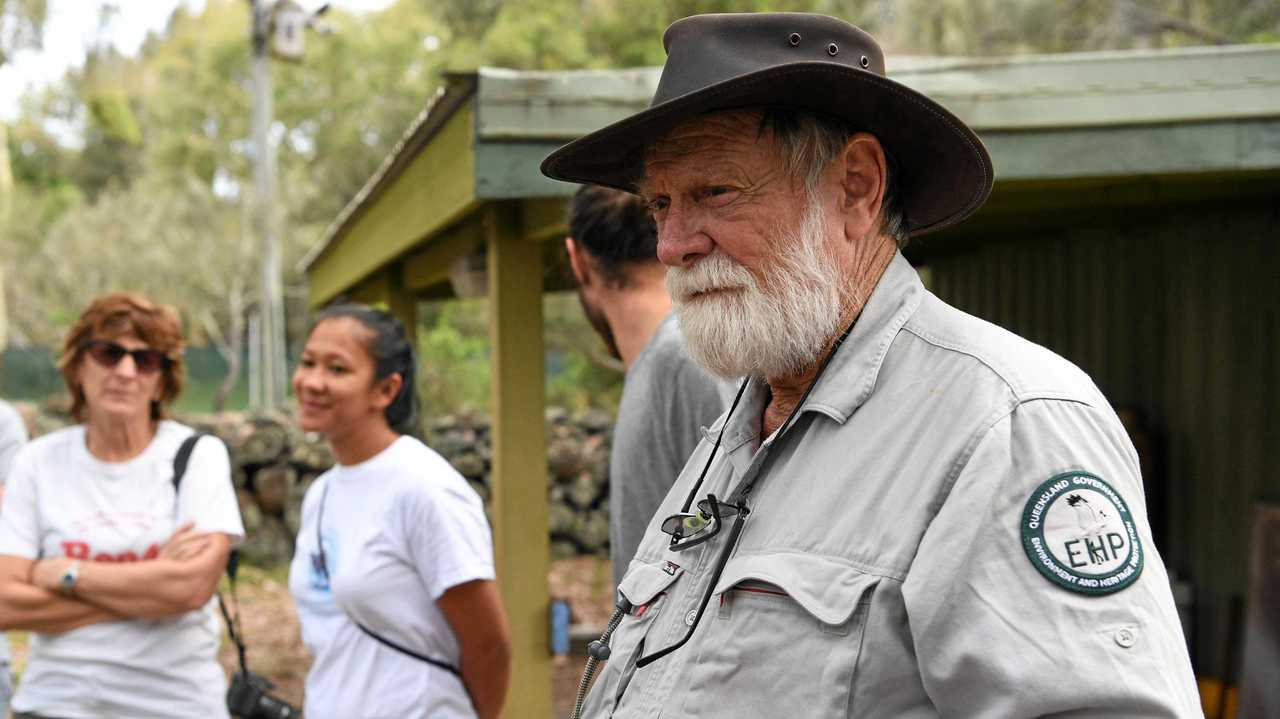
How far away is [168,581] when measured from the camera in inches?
136

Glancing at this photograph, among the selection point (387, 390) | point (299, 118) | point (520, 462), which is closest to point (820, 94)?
point (387, 390)

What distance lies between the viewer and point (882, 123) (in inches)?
69.5

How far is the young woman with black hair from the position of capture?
121 inches

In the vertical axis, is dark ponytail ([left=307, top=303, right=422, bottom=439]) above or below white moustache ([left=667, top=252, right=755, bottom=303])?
below

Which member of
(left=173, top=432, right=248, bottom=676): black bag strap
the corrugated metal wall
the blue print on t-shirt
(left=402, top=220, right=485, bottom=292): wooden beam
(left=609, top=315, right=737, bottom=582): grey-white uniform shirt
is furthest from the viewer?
the corrugated metal wall

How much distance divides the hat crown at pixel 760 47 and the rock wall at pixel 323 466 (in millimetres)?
9847

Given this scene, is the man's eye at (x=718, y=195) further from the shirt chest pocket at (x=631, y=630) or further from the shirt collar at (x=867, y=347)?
the shirt chest pocket at (x=631, y=630)

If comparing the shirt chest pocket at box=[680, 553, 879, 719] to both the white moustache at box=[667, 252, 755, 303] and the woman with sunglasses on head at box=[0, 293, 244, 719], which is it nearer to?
the white moustache at box=[667, 252, 755, 303]

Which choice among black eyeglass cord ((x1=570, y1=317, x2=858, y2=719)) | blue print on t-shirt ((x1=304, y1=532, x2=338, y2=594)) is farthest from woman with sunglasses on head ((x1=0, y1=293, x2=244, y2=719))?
black eyeglass cord ((x1=570, y1=317, x2=858, y2=719))

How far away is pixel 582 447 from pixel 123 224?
1813cm

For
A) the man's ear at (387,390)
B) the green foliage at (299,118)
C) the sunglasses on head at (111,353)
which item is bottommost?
the man's ear at (387,390)

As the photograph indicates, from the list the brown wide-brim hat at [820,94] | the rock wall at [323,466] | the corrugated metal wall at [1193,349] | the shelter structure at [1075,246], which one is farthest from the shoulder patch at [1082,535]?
the rock wall at [323,466]

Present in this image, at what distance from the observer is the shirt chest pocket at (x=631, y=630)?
1.72 metres

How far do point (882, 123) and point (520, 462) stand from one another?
2.91m
